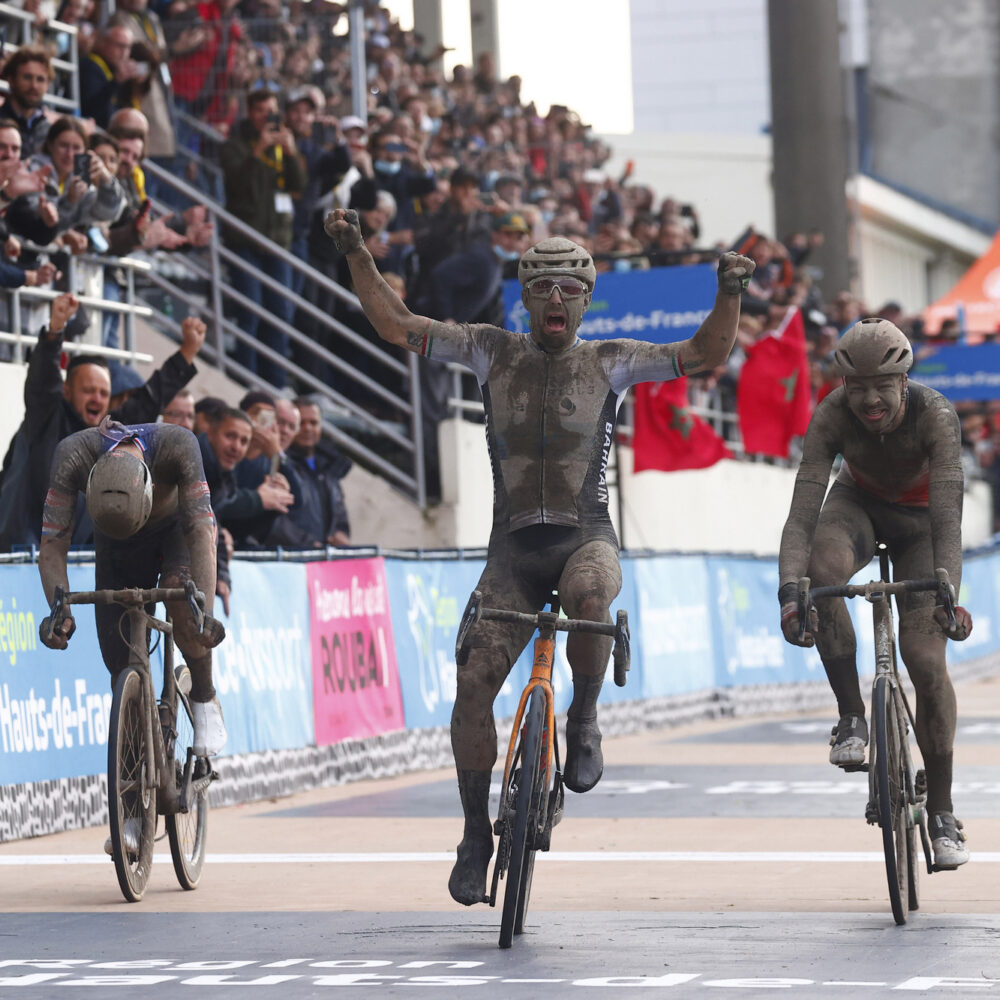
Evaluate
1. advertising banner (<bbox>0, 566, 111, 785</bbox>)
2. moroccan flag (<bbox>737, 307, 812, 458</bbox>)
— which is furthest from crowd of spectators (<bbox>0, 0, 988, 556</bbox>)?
advertising banner (<bbox>0, 566, 111, 785</bbox>)

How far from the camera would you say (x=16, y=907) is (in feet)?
29.3

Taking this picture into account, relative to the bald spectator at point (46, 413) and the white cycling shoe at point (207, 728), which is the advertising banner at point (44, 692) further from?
the white cycling shoe at point (207, 728)

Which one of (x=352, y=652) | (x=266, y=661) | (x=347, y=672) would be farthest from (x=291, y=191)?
(x=266, y=661)

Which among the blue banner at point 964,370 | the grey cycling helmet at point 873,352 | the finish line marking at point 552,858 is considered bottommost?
the finish line marking at point 552,858

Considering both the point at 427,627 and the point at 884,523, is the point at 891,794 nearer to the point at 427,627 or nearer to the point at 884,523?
the point at 884,523

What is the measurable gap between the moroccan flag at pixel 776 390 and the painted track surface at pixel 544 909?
11.8m

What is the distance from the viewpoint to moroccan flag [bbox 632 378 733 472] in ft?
78.0

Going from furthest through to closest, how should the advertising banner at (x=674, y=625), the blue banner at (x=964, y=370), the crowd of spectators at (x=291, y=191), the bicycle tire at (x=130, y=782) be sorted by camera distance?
the blue banner at (x=964, y=370) → the advertising banner at (x=674, y=625) → the crowd of spectators at (x=291, y=191) → the bicycle tire at (x=130, y=782)

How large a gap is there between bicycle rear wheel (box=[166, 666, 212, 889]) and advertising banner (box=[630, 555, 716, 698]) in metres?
10.3

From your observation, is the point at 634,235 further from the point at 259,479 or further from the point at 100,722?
the point at 100,722

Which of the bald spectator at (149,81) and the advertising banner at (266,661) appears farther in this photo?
the bald spectator at (149,81)

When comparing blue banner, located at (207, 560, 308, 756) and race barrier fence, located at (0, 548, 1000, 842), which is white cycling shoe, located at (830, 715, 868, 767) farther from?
blue banner, located at (207, 560, 308, 756)

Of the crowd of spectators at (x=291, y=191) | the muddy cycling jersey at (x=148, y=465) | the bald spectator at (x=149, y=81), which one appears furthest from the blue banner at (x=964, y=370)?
the muddy cycling jersey at (x=148, y=465)

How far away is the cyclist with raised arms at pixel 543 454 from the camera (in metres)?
7.88
